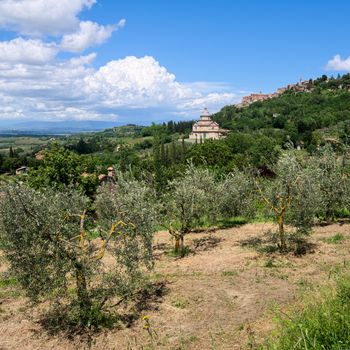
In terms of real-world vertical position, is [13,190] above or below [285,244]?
above

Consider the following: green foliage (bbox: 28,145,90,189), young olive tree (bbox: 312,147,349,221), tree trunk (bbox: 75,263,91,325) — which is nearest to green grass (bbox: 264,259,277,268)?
young olive tree (bbox: 312,147,349,221)

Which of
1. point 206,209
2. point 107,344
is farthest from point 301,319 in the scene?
point 206,209

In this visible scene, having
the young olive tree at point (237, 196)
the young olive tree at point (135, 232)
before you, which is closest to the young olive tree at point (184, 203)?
the young olive tree at point (237, 196)

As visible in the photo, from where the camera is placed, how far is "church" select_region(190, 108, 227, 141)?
173875 mm

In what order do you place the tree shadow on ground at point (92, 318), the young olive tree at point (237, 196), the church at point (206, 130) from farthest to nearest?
the church at point (206, 130), the young olive tree at point (237, 196), the tree shadow on ground at point (92, 318)

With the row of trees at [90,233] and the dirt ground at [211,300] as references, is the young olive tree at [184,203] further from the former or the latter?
the dirt ground at [211,300]

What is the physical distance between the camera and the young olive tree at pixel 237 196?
26.4 m

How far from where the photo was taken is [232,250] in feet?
65.3

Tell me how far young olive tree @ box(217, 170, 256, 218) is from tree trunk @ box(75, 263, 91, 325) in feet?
50.4

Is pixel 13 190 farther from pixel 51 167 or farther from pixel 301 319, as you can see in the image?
pixel 51 167

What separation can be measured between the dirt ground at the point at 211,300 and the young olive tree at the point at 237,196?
5.84 metres

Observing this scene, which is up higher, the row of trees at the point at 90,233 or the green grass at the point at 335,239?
the row of trees at the point at 90,233

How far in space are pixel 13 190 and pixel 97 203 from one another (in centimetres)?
1192

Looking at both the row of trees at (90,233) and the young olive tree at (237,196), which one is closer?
the row of trees at (90,233)
